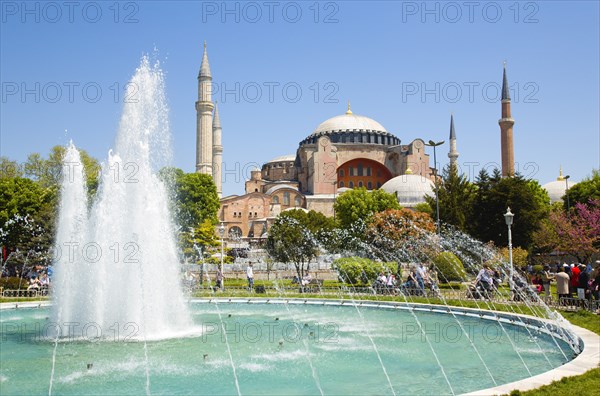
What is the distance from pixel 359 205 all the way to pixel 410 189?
13.5 meters

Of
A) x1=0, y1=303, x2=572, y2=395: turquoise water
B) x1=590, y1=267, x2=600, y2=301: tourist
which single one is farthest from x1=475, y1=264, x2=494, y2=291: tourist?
x1=0, y1=303, x2=572, y2=395: turquoise water

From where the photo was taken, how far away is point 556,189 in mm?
67188

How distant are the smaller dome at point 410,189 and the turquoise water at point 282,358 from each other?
41.7 meters

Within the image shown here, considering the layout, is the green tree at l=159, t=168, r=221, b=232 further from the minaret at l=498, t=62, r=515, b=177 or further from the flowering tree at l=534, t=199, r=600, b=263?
the minaret at l=498, t=62, r=515, b=177

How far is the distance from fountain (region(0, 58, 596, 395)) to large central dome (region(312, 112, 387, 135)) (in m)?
54.6

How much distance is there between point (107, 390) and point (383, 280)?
499 inches

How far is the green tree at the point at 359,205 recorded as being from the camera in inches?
1624

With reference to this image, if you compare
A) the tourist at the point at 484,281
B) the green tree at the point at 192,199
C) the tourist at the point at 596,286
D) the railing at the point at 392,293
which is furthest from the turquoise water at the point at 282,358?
the green tree at the point at 192,199

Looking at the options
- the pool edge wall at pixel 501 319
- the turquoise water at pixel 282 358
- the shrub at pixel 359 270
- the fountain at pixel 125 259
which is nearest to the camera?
the pool edge wall at pixel 501 319

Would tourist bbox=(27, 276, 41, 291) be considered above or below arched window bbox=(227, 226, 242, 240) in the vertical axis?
below

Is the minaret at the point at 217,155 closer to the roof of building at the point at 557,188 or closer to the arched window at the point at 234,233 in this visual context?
the arched window at the point at 234,233

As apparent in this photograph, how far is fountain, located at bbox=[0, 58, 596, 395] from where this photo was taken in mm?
6496

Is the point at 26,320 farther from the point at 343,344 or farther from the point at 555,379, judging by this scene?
the point at 555,379

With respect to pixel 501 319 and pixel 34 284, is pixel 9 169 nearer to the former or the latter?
pixel 34 284
